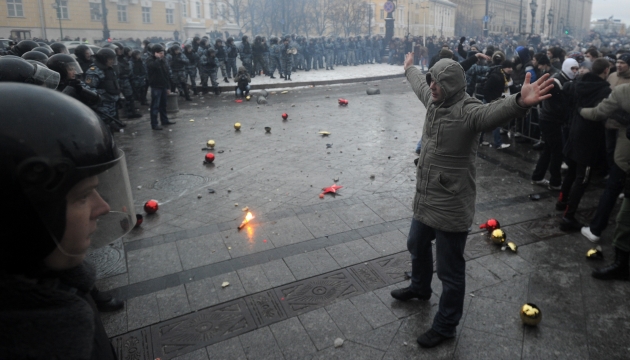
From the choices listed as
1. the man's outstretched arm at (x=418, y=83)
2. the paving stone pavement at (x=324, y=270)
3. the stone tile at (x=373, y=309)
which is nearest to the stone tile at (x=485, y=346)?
the paving stone pavement at (x=324, y=270)

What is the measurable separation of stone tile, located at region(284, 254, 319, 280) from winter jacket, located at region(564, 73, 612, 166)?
3.52 meters

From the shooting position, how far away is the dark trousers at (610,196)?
4750 mm

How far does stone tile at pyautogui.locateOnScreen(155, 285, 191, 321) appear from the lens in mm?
3746

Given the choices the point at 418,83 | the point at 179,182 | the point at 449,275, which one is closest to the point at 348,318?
the point at 449,275

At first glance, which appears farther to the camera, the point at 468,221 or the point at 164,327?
the point at 164,327

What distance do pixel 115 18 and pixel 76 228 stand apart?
178ft

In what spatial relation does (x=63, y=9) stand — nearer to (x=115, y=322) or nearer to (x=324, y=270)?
(x=115, y=322)

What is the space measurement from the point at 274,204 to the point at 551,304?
3.61m

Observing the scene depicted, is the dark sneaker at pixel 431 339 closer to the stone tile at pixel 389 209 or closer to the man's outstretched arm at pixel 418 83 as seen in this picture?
the man's outstretched arm at pixel 418 83

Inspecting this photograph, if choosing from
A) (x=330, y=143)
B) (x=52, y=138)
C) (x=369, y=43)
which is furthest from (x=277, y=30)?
(x=52, y=138)

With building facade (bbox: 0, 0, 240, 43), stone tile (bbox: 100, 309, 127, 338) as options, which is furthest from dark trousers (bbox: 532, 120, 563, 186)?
building facade (bbox: 0, 0, 240, 43)

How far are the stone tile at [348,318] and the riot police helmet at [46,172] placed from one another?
2.66 metres

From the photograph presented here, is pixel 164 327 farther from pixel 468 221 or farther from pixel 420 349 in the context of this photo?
pixel 468 221

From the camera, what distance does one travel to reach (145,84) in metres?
14.2
